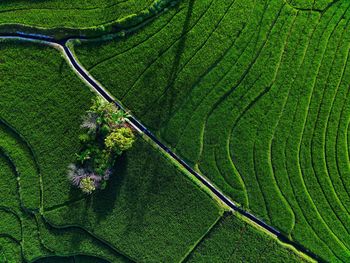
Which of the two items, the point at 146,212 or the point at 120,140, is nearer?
the point at 120,140

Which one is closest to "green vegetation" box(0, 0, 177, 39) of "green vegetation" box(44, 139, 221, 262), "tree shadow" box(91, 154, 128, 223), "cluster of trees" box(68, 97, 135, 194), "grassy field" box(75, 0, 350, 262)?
"grassy field" box(75, 0, 350, 262)

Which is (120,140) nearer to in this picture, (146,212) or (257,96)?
(146,212)

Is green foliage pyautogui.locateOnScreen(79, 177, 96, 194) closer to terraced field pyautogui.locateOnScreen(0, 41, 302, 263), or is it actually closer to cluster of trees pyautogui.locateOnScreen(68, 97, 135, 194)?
cluster of trees pyautogui.locateOnScreen(68, 97, 135, 194)

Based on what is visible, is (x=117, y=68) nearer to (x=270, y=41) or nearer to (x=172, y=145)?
(x=172, y=145)

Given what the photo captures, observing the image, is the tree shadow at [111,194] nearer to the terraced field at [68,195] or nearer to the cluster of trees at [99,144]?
the terraced field at [68,195]

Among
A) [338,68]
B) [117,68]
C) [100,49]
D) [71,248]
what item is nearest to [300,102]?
[338,68]

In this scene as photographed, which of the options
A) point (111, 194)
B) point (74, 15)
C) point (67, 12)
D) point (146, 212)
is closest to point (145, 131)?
point (111, 194)

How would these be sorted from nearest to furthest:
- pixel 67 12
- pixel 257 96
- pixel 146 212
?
pixel 67 12
pixel 257 96
pixel 146 212

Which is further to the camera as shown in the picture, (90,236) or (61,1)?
(90,236)
